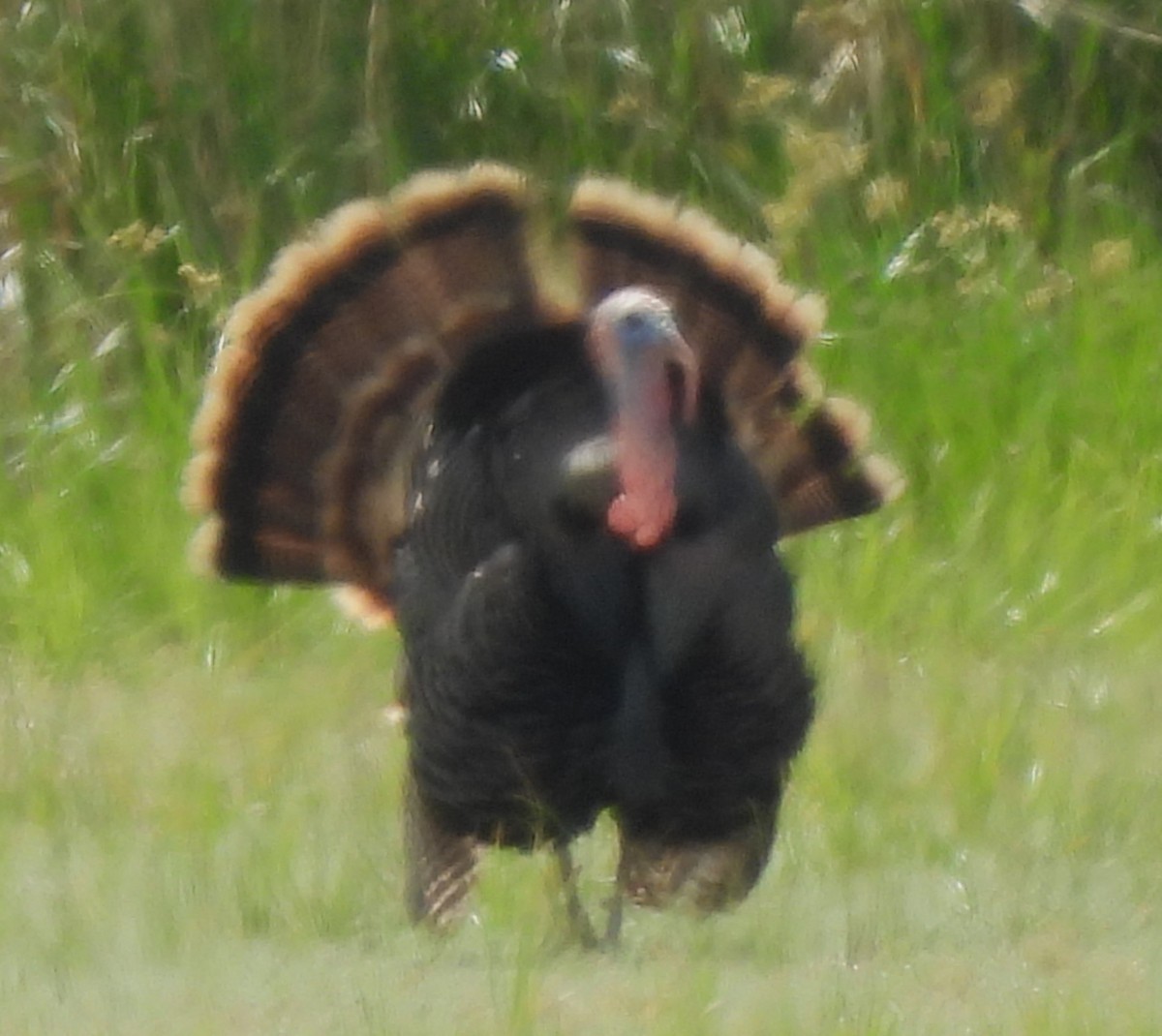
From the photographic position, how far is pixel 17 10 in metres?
6.86

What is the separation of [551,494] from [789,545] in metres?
1.97

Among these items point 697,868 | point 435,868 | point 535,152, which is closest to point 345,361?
point 435,868

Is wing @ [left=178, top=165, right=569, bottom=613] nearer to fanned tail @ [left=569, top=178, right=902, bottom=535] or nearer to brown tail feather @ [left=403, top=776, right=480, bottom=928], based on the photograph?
fanned tail @ [left=569, top=178, right=902, bottom=535]

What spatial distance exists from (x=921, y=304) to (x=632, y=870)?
2.54 metres

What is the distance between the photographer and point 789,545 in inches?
239

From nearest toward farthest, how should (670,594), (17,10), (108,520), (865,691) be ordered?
1. (670,594)
2. (865,691)
3. (108,520)
4. (17,10)

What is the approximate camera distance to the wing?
460 cm

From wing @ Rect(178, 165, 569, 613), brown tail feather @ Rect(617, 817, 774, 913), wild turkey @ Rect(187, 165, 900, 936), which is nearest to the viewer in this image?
wild turkey @ Rect(187, 165, 900, 936)

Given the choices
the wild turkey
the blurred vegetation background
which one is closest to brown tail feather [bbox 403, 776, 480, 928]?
the wild turkey

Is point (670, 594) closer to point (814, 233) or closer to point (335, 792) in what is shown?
point (335, 792)

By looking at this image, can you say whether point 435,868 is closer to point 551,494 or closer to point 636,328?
point 551,494

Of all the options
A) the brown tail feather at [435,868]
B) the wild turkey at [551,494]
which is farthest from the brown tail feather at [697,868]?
the brown tail feather at [435,868]

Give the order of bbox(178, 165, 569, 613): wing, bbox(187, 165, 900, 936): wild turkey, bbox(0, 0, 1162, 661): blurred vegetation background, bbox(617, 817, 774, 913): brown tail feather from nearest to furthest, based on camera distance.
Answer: bbox(187, 165, 900, 936): wild turkey, bbox(617, 817, 774, 913): brown tail feather, bbox(178, 165, 569, 613): wing, bbox(0, 0, 1162, 661): blurred vegetation background

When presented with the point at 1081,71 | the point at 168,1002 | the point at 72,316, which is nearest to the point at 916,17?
the point at 1081,71
